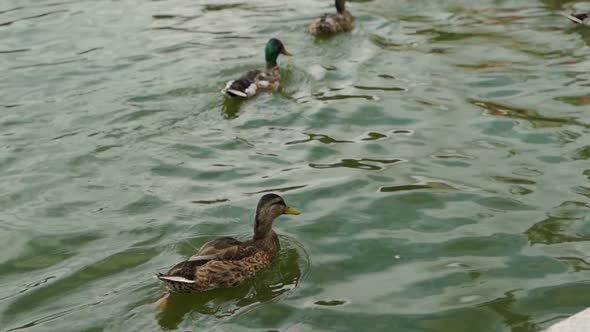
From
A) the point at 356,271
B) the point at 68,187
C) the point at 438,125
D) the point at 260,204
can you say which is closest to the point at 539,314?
the point at 356,271

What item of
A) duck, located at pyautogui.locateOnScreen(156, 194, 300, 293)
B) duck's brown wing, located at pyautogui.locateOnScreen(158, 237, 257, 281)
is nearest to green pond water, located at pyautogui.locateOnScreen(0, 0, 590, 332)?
duck, located at pyautogui.locateOnScreen(156, 194, 300, 293)

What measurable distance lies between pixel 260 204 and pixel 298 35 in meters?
8.44

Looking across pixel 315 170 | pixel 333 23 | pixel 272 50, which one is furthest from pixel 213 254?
pixel 333 23

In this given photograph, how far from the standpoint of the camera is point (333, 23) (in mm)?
15555

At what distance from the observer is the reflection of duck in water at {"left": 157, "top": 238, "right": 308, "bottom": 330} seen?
23.4ft

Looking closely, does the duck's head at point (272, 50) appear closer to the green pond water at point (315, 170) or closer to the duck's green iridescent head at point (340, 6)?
the green pond water at point (315, 170)

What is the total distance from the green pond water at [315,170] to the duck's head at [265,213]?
0.98 ft

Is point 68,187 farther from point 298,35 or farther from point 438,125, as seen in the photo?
point 298,35

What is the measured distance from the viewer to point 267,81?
42.8 ft

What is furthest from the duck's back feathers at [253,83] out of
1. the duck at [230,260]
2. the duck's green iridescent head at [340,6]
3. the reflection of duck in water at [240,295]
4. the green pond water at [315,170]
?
the reflection of duck in water at [240,295]

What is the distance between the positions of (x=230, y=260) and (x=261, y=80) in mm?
5771

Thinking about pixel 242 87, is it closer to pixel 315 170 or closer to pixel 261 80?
pixel 261 80

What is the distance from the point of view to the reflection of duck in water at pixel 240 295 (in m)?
7.12

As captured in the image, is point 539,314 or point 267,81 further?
point 267,81
